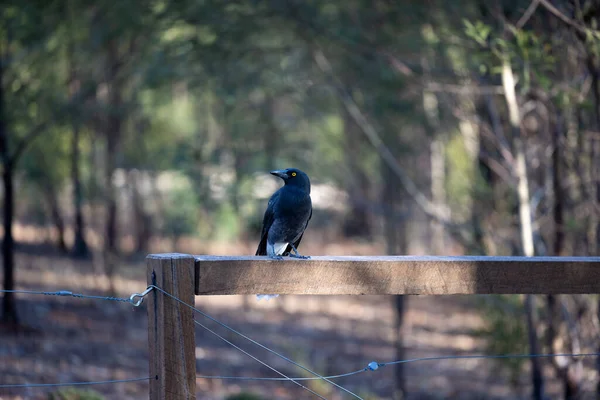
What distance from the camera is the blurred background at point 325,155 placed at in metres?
6.77

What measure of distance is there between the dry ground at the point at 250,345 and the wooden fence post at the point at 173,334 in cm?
463

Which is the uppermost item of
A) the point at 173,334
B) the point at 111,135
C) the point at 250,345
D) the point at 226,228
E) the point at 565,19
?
the point at 111,135

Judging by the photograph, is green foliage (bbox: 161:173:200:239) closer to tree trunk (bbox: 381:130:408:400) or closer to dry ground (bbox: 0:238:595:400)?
dry ground (bbox: 0:238:595:400)

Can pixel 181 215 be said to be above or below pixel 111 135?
below

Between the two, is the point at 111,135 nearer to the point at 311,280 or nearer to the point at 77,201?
the point at 77,201

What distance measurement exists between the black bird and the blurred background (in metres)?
2.11

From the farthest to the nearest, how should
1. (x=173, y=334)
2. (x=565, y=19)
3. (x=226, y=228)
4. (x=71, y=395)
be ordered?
(x=226, y=228) < (x=71, y=395) < (x=565, y=19) < (x=173, y=334)

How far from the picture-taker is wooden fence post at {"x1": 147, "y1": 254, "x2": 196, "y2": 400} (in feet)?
7.97

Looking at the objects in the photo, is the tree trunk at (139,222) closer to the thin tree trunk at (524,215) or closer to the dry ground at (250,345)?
the dry ground at (250,345)

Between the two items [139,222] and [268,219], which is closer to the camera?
[268,219]

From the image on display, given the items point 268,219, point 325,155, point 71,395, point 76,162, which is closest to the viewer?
point 268,219

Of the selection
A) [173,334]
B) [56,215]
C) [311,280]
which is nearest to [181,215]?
[56,215]

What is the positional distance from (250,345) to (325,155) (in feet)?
26.1

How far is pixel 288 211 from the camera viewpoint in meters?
3.98
